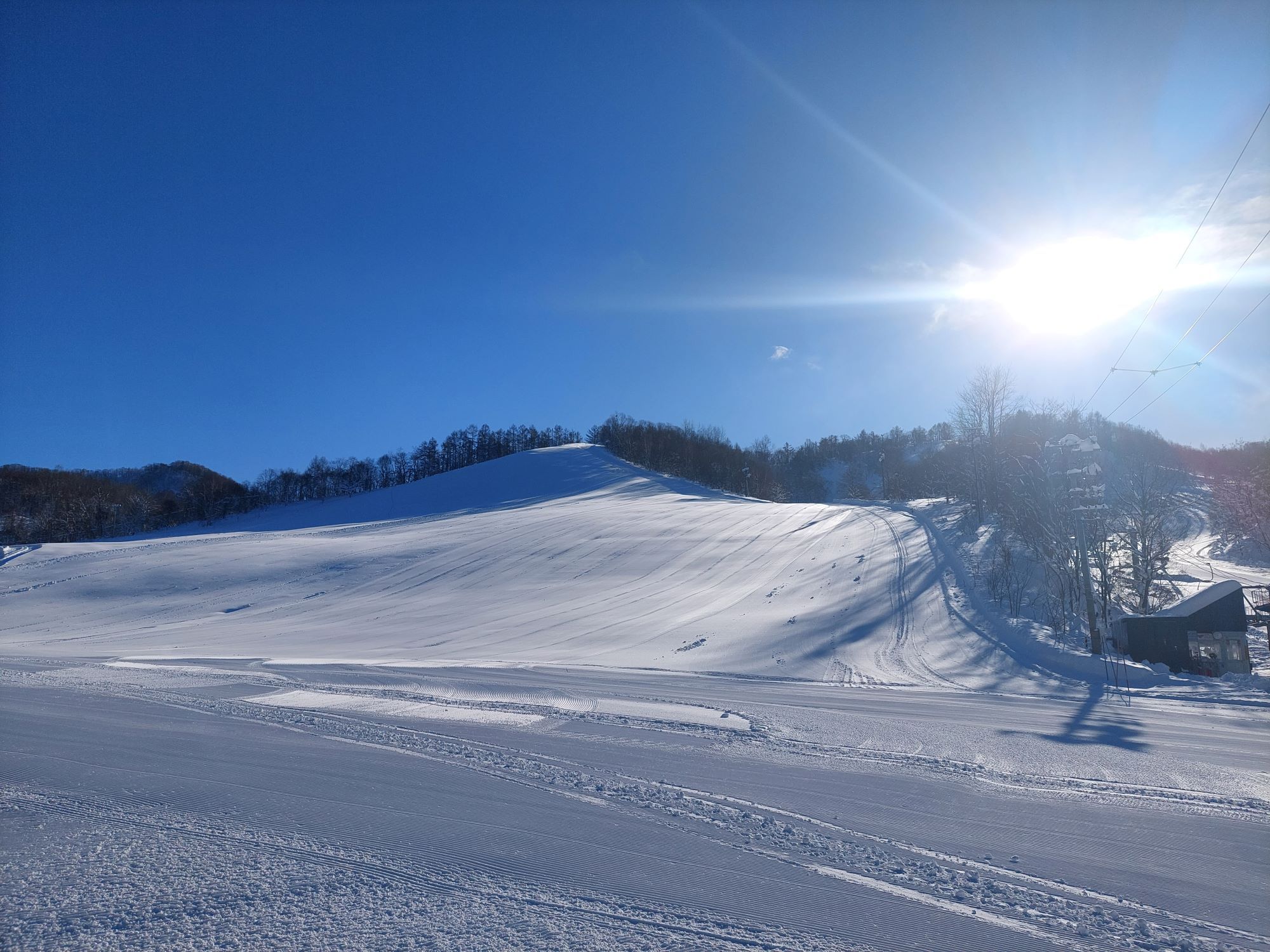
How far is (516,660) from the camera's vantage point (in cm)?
1758

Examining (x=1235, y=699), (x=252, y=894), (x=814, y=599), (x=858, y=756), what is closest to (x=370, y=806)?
(x=252, y=894)

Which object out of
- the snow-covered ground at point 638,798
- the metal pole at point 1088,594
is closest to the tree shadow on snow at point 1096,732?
the snow-covered ground at point 638,798

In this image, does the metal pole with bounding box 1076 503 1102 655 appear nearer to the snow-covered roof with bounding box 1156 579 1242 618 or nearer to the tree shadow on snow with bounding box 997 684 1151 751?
the snow-covered roof with bounding box 1156 579 1242 618

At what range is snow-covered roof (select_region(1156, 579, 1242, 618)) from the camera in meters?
17.1

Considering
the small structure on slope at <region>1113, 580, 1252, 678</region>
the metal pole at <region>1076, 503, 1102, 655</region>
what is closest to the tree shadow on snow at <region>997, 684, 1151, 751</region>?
the metal pole at <region>1076, 503, 1102, 655</region>

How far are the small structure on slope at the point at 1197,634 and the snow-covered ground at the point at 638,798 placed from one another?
9.08ft

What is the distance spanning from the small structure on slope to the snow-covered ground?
2.77 meters

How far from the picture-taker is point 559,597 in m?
29.8

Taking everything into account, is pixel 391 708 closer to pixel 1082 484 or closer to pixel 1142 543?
pixel 1082 484

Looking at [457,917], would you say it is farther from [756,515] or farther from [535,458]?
[535,458]

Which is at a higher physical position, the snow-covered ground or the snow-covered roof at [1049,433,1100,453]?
the snow-covered roof at [1049,433,1100,453]

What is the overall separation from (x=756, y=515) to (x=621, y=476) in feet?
107

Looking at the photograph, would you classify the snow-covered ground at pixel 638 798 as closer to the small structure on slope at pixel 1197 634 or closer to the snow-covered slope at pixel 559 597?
the snow-covered slope at pixel 559 597

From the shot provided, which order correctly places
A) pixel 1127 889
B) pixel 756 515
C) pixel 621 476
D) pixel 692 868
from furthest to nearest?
pixel 621 476
pixel 756 515
pixel 692 868
pixel 1127 889
